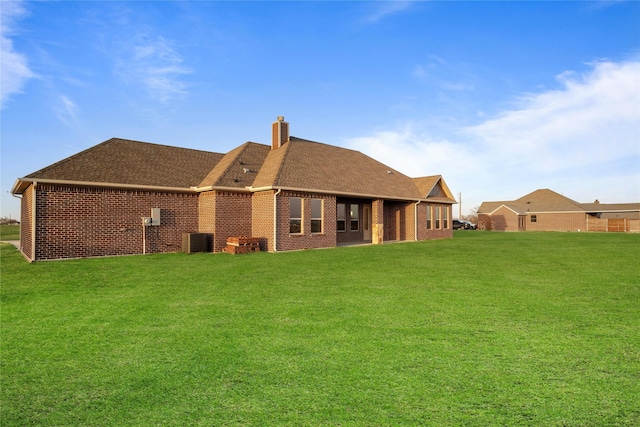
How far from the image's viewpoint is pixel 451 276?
9.82 m

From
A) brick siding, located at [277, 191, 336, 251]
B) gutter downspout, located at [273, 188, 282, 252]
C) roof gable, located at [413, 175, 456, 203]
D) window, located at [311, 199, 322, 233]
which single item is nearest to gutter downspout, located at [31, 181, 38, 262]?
gutter downspout, located at [273, 188, 282, 252]

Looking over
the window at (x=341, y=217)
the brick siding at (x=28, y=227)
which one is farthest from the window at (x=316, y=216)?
the brick siding at (x=28, y=227)

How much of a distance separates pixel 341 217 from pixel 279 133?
653cm

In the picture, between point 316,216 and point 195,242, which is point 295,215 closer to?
point 316,216

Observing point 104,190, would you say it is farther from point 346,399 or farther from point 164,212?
point 346,399

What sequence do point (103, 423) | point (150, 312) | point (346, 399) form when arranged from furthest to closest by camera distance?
point (150, 312), point (346, 399), point (103, 423)

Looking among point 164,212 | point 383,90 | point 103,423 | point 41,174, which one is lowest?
point 103,423

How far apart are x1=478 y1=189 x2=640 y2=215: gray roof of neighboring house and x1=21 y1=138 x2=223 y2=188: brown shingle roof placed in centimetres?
4921

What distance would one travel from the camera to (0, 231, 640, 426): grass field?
3045mm

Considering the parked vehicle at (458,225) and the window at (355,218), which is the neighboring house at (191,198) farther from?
the parked vehicle at (458,225)

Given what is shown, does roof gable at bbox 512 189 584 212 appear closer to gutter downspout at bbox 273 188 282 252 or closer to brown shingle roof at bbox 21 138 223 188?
gutter downspout at bbox 273 188 282 252

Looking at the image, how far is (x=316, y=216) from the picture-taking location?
752 inches

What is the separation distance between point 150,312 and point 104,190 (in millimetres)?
11539

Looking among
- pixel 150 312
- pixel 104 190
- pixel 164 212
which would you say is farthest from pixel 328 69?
pixel 150 312
